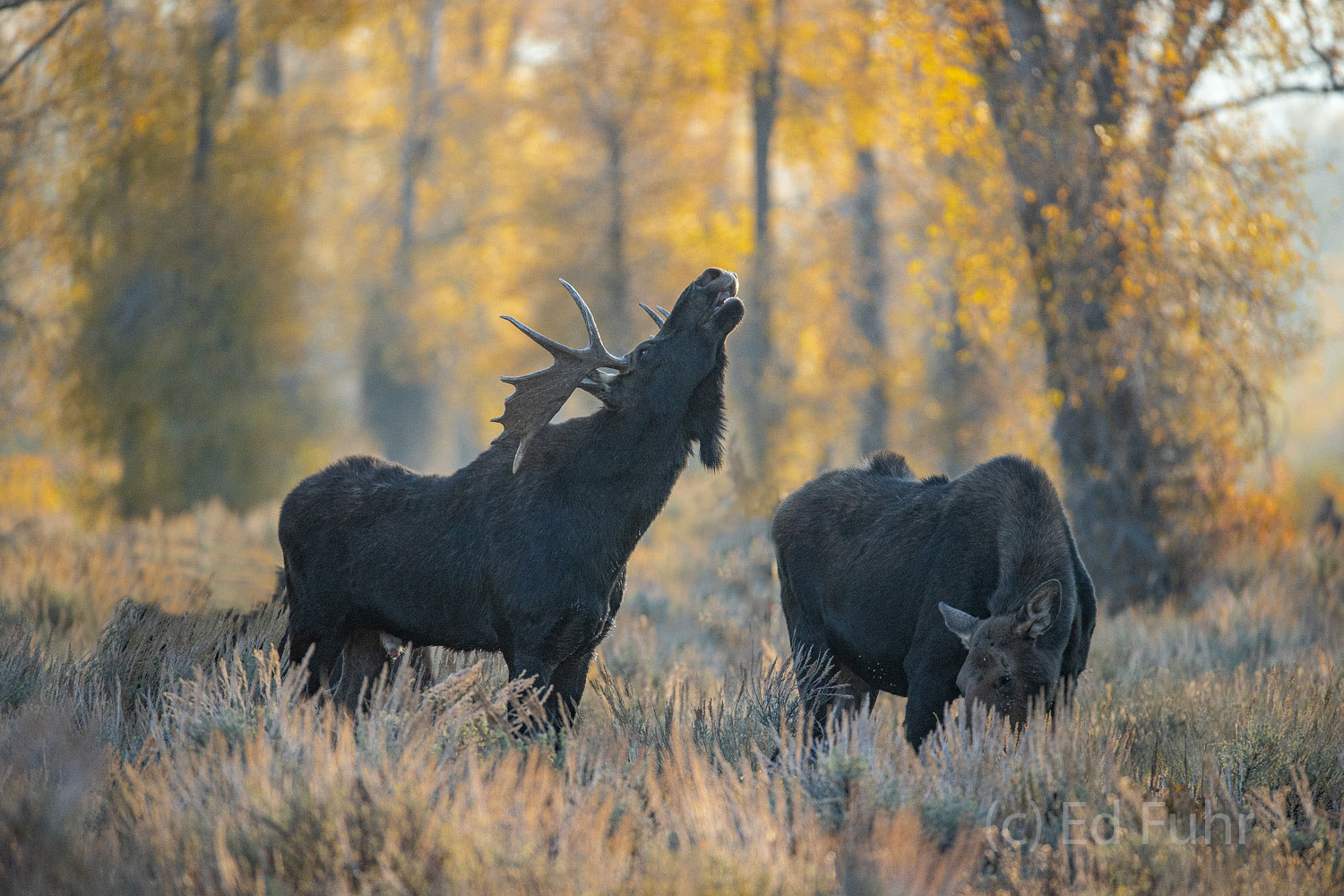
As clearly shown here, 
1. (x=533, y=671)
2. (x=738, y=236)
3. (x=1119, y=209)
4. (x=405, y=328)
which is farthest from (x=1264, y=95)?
(x=405, y=328)

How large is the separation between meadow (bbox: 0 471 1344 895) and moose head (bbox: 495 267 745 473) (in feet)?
4.18

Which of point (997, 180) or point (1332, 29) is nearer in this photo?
point (1332, 29)

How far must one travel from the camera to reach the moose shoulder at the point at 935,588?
482cm

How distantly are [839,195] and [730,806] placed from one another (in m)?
18.7

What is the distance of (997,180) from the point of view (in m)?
11.3

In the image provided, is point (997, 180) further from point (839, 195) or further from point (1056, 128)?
point (839, 195)

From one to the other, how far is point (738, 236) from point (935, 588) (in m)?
15.7

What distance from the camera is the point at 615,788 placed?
4.30 meters

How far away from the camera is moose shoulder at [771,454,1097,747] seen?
190 inches

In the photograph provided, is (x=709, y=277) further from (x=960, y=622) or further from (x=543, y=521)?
(x=960, y=622)

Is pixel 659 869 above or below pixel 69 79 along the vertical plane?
below

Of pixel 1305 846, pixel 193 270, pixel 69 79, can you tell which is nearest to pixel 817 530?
pixel 1305 846

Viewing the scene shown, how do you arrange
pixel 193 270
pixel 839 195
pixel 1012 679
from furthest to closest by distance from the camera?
pixel 839 195, pixel 193 270, pixel 1012 679

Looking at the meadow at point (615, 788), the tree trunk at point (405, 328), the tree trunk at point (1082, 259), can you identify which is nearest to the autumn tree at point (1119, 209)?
the tree trunk at point (1082, 259)
